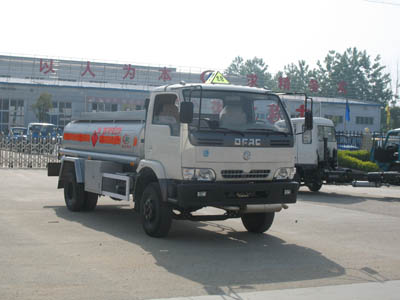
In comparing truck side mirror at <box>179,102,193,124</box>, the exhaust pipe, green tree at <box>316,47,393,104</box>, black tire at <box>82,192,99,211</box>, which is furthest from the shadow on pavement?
green tree at <box>316,47,393,104</box>

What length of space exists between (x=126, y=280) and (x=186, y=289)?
2.62 ft

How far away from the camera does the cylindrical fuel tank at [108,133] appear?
11.0m

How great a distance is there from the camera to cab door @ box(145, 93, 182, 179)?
9484mm

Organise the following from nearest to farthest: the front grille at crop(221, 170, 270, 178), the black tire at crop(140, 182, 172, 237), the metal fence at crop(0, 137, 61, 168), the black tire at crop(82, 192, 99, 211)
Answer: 1. the front grille at crop(221, 170, 270, 178)
2. the black tire at crop(140, 182, 172, 237)
3. the black tire at crop(82, 192, 99, 211)
4. the metal fence at crop(0, 137, 61, 168)

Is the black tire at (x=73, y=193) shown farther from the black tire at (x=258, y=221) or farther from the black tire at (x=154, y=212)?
the black tire at (x=258, y=221)

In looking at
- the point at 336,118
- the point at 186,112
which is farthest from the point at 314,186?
the point at 336,118

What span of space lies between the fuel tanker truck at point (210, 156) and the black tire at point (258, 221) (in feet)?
0.06

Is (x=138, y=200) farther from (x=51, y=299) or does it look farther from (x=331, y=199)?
(x=331, y=199)

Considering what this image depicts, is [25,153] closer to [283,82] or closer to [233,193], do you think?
[233,193]

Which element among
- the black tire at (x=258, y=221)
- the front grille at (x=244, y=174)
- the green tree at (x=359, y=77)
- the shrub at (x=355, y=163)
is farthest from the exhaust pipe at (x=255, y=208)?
the green tree at (x=359, y=77)

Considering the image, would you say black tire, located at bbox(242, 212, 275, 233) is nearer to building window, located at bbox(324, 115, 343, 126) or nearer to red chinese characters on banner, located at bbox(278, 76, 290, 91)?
red chinese characters on banner, located at bbox(278, 76, 290, 91)

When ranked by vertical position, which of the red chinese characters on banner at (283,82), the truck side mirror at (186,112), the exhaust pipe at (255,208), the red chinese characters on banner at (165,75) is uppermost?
the red chinese characters on banner at (165,75)

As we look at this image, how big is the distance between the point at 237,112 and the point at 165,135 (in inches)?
49.2

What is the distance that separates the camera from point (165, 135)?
32.2ft
